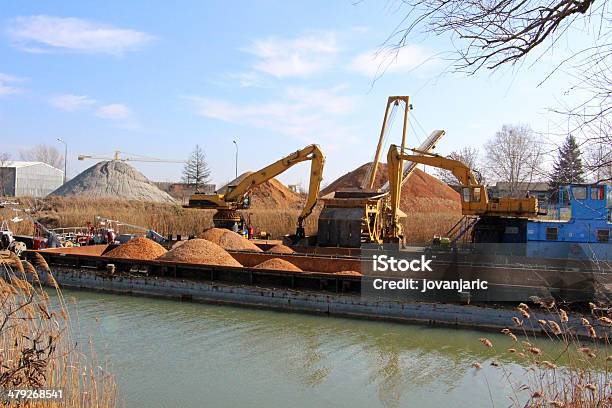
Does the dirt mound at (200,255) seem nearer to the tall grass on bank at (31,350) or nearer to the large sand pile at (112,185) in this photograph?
the tall grass on bank at (31,350)

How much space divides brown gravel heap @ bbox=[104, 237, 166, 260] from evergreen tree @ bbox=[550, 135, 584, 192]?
15511 mm

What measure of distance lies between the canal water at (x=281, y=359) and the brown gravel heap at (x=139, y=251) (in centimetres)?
299

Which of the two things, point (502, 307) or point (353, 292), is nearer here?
point (502, 307)

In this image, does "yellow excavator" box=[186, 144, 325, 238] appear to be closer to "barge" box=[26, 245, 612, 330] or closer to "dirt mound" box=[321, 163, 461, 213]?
"barge" box=[26, 245, 612, 330]

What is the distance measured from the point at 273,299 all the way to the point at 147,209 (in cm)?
3327

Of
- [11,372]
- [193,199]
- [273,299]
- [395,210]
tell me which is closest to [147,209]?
[193,199]

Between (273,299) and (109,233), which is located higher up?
(109,233)

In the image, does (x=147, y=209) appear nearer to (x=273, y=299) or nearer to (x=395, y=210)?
(x=395, y=210)

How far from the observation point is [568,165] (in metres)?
3.37

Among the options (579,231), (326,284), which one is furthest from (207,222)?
(579,231)

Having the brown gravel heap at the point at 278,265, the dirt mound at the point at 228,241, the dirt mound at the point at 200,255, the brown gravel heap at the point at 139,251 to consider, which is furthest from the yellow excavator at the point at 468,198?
the brown gravel heap at the point at 139,251

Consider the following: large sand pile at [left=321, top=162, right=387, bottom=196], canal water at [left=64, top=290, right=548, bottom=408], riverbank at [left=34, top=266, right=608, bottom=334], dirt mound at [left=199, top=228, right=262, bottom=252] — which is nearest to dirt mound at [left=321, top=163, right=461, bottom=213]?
large sand pile at [left=321, top=162, right=387, bottom=196]

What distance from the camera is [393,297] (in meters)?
14.2

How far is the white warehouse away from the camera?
247ft
